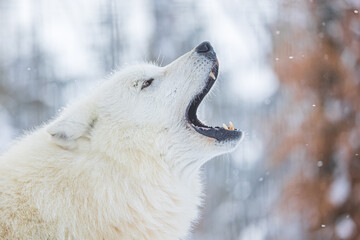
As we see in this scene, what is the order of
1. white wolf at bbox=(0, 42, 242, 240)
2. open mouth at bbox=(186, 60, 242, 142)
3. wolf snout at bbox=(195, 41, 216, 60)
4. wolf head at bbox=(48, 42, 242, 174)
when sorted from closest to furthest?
1. white wolf at bbox=(0, 42, 242, 240)
2. wolf head at bbox=(48, 42, 242, 174)
3. open mouth at bbox=(186, 60, 242, 142)
4. wolf snout at bbox=(195, 41, 216, 60)

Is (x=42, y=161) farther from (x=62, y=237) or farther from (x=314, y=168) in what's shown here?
(x=314, y=168)

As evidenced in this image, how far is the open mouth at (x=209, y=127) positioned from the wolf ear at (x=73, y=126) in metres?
0.68

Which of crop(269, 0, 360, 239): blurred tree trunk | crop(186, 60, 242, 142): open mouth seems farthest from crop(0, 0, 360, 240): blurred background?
crop(186, 60, 242, 142): open mouth

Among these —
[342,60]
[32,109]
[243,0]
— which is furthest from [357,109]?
[32,109]

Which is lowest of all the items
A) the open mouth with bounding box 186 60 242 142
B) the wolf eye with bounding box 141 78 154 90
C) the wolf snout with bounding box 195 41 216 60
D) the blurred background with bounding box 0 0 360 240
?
the blurred background with bounding box 0 0 360 240

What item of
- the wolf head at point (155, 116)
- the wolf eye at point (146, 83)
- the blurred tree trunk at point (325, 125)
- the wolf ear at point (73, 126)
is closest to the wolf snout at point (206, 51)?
the wolf head at point (155, 116)

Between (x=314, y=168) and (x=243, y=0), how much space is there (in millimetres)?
6718

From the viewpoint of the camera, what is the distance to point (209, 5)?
14203mm

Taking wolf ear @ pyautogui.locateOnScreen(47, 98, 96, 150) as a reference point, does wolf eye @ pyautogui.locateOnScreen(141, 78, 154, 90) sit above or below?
above

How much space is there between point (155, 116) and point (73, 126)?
54 centimetres

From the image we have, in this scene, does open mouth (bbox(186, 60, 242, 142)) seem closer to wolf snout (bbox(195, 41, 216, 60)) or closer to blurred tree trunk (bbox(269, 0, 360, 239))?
wolf snout (bbox(195, 41, 216, 60))

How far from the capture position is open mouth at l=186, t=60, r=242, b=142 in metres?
2.77

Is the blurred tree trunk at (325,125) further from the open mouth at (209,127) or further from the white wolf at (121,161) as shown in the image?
the white wolf at (121,161)

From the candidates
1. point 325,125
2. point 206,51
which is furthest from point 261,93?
point 206,51
